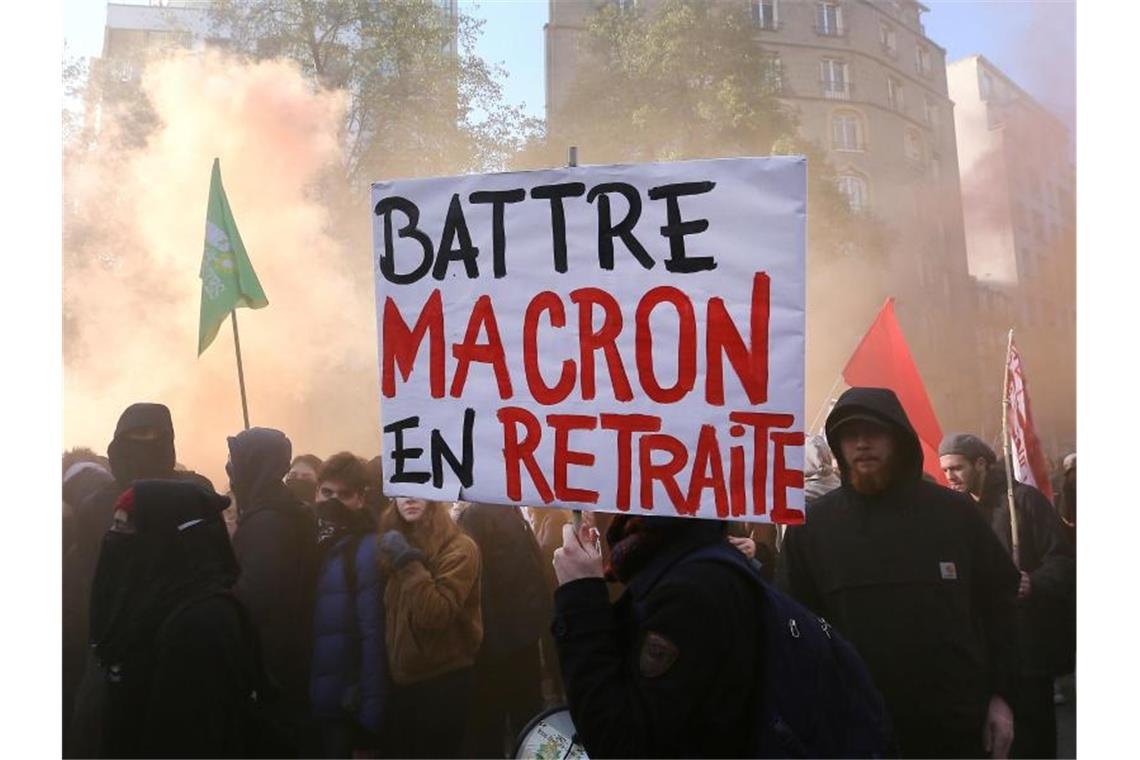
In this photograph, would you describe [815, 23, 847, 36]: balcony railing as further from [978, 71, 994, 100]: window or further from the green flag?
the green flag

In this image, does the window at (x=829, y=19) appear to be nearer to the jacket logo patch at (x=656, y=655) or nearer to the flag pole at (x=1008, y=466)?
the flag pole at (x=1008, y=466)

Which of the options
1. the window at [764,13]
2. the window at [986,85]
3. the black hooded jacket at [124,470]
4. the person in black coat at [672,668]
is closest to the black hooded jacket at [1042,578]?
the window at [986,85]

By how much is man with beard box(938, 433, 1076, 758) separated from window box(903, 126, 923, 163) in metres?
1.45

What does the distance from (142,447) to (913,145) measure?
13.9ft

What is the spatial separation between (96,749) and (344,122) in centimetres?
340

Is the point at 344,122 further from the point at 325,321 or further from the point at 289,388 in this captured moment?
the point at 289,388

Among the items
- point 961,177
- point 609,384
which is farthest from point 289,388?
point 961,177

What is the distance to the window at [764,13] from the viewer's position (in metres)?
5.32

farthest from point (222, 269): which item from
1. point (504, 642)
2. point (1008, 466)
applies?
point (1008, 466)

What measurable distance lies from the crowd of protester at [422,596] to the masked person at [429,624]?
0.01 m

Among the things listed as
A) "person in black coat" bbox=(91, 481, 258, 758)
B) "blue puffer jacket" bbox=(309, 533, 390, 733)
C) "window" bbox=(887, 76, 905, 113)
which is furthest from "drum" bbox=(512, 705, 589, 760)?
"window" bbox=(887, 76, 905, 113)

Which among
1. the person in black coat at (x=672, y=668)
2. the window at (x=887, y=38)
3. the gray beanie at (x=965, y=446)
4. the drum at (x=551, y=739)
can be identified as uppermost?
the window at (x=887, y=38)

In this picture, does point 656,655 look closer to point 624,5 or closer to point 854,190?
point 854,190

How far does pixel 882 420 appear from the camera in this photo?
4438 millimetres
